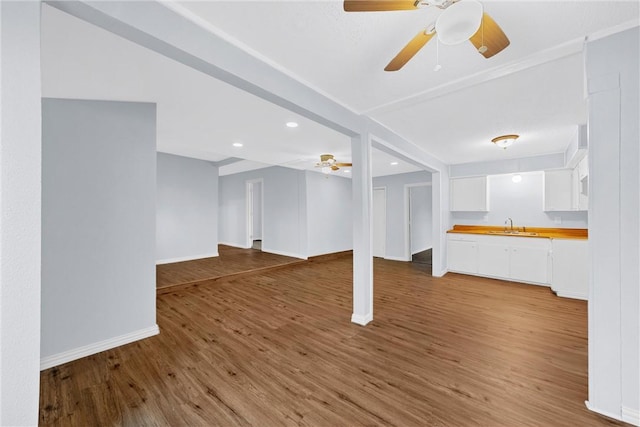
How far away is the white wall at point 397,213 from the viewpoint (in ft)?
22.6

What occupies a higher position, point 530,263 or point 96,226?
point 96,226

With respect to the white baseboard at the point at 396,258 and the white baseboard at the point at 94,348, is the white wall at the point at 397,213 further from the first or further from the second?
the white baseboard at the point at 94,348

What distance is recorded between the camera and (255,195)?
32.8 feet

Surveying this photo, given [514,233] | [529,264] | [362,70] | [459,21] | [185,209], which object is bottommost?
[529,264]

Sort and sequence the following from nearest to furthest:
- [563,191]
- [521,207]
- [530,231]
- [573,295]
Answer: [573,295]
[563,191]
[530,231]
[521,207]

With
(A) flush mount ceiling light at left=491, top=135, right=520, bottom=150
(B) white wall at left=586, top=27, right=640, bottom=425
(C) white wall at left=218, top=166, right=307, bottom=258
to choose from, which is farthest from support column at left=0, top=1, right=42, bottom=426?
(C) white wall at left=218, top=166, right=307, bottom=258

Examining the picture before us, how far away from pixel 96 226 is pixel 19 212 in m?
1.76

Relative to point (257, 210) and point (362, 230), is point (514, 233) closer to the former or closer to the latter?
point (362, 230)

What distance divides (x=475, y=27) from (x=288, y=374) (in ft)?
8.34

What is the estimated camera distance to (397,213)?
7156 millimetres

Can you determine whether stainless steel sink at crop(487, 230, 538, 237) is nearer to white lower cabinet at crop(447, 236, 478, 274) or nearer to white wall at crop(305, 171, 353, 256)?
white lower cabinet at crop(447, 236, 478, 274)

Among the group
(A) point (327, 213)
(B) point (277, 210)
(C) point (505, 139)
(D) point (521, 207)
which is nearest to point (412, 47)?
(C) point (505, 139)

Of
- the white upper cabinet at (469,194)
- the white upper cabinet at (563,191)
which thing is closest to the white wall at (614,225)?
the white upper cabinet at (563,191)

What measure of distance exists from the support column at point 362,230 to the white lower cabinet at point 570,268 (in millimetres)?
3372
